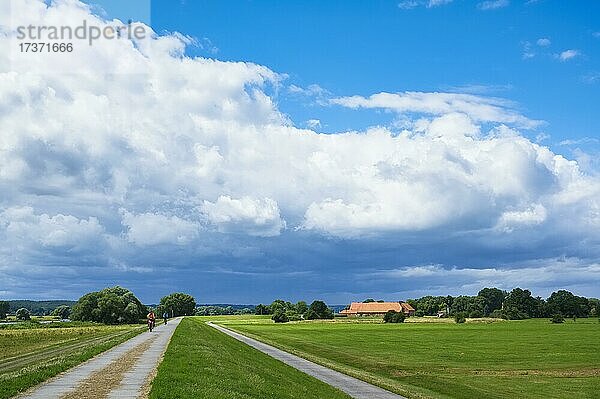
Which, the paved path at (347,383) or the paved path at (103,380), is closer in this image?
the paved path at (103,380)

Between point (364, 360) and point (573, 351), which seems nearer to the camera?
point (364, 360)

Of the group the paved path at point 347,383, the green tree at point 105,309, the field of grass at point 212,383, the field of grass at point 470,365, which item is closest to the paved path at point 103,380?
the field of grass at point 212,383

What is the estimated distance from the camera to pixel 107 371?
2769cm

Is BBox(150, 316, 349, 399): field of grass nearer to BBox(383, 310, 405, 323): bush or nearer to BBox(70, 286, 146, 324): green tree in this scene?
BBox(70, 286, 146, 324): green tree

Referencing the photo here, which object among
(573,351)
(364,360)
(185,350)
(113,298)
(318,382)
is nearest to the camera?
(185,350)

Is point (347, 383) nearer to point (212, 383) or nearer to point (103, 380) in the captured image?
point (212, 383)

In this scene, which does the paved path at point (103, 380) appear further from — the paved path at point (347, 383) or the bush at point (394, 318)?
the bush at point (394, 318)

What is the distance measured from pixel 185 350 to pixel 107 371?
34.8ft

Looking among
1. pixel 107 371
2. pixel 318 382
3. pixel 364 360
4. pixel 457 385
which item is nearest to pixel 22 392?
pixel 107 371

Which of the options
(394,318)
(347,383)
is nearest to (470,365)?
(347,383)

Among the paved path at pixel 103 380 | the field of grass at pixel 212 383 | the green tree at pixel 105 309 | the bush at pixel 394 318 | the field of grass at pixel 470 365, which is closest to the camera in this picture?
the paved path at pixel 103 380

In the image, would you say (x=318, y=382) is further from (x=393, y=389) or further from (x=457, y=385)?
(x=457, y=385)

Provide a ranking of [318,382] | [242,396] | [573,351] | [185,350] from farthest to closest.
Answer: [573,351] → [318,382] → [185,350] → [242,396]

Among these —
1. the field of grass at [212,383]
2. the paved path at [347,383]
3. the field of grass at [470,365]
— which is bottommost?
the field of grass at [470,365]
